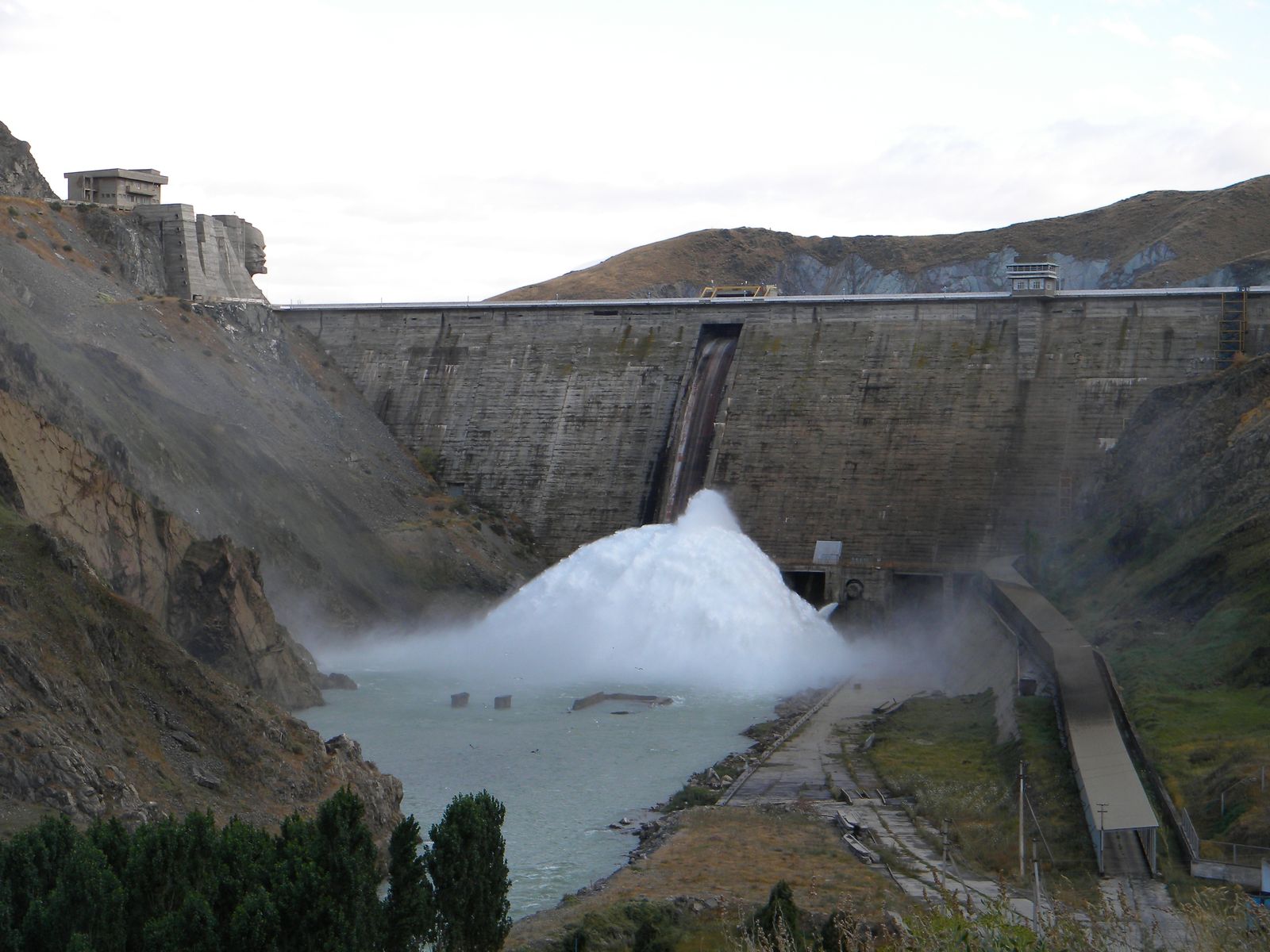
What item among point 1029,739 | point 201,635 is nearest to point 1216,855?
point 1029,739

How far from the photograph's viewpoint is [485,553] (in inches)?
2140

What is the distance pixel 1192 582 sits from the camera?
35781 mm

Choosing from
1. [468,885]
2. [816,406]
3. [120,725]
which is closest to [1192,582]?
[816,406]

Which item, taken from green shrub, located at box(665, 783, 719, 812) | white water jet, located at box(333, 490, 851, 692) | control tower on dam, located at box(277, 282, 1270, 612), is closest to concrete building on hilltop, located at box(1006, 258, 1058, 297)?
control tower on dam, located at box(277, 282, 1270, 612)

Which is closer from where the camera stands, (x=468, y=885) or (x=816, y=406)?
(x=468, y=885)

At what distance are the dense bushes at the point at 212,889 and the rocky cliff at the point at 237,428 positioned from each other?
927 inches

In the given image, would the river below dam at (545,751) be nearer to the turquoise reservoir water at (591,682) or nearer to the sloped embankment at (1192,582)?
the turquoise reservoir water at (591,682)

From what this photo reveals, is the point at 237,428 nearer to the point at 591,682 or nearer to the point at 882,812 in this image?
the point at 591,682

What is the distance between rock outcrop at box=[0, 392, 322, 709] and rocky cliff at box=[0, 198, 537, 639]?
4.60 metres

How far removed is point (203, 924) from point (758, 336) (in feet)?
151

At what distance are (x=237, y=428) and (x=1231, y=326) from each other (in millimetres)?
33009

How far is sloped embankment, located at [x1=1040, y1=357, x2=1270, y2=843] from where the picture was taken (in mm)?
24906

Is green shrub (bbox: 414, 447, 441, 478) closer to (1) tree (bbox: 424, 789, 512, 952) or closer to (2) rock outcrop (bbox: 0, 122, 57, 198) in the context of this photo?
(2) rock outcrop (bbox: 0, 122, 57, 198)

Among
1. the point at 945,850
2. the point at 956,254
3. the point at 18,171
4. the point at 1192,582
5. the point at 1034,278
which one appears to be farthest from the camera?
the point at 956,254
